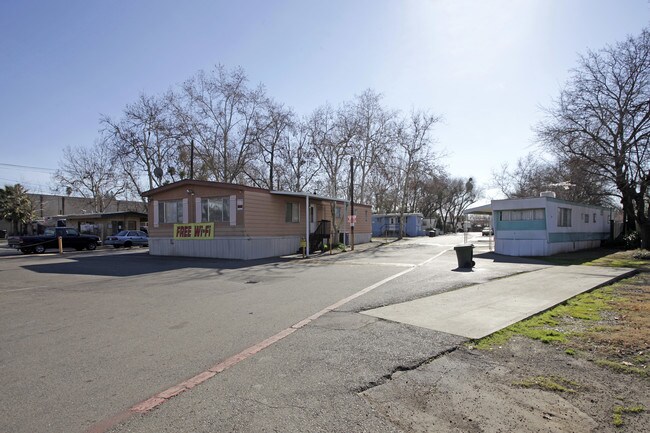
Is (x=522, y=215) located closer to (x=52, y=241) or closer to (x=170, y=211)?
(x=170, y=211)

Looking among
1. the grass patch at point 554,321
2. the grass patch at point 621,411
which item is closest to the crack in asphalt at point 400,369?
the grass patch at point 554,321

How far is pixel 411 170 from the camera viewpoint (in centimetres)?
4400

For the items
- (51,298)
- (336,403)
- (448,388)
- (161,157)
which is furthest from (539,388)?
(161,157)

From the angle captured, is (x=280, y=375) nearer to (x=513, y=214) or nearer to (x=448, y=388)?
(x=448, y=388)

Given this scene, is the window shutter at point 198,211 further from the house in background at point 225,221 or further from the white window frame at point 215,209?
the white window frame at point 215,209

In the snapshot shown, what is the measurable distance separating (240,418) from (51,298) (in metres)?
8.71

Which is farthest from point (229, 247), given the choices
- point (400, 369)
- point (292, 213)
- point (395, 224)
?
point (395, 224)

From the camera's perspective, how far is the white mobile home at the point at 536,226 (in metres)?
21.8

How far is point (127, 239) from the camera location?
3244cm

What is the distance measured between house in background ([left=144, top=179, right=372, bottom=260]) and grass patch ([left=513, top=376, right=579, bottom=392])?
58.6ft

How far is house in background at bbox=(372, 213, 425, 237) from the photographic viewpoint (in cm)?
5429

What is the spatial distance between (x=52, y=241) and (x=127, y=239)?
5.54 metres

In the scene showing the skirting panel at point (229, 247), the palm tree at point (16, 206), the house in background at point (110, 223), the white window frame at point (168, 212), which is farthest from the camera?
the palm tree at point (16, 206)

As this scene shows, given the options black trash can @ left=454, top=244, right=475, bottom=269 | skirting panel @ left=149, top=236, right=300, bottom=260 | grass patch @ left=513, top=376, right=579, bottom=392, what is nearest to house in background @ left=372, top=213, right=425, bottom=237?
skirting panel @ left=149, top=236, right=300, bottom=260
